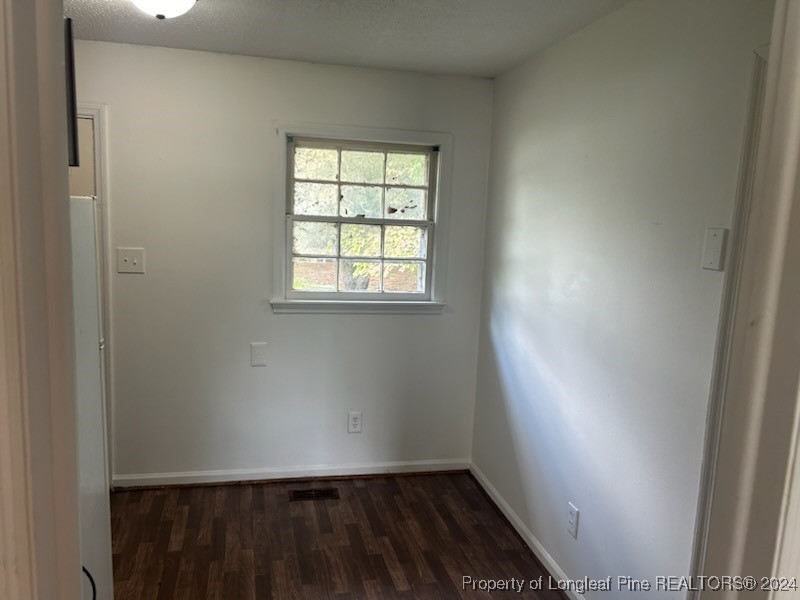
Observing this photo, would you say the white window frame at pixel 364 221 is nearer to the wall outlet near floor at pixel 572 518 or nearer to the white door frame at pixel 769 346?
the wall outlet near floor at pixel 572 518

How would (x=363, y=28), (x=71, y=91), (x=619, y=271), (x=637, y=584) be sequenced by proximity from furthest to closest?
(x=363, y=28) → (x=619, y=271) → (x=637, y=584) → (x=71, y=91)

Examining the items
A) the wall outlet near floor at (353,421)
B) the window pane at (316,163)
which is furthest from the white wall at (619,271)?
the window pane at (316,163)

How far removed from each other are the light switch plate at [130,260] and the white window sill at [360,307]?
2.23 feet

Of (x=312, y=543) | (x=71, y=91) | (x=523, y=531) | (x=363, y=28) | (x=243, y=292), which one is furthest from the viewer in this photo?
(x=243, y=292)

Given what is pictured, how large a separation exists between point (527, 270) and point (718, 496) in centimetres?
203

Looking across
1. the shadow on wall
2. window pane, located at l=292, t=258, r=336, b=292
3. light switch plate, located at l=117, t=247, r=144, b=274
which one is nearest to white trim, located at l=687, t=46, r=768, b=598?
the shadow on wall

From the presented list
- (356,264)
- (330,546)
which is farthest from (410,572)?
(356,264)

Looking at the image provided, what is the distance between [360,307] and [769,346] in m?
2.53

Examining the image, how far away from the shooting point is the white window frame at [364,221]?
9.29ft

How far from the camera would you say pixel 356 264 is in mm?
3025

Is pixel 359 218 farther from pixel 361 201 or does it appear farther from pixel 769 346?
pixel 769 346

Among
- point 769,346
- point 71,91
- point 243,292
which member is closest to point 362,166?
point 243,292

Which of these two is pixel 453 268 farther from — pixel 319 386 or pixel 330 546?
pixel 330 546

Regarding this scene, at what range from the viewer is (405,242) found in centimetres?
307
